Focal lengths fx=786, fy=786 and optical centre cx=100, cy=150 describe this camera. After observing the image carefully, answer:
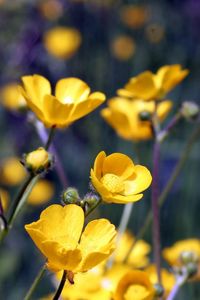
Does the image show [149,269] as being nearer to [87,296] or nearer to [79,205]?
[87,296]

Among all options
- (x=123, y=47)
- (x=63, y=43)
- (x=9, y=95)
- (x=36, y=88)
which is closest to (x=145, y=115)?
(x=36, y=88)

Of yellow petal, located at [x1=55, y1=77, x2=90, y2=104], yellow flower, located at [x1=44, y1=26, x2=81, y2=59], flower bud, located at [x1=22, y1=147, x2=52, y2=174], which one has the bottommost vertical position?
yellow flower, located at [x1=44, y1=26, x2=81, y2=59]

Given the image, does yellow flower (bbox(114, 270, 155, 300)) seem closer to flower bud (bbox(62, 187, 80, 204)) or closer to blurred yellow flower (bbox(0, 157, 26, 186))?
flower bud (bbox(62, 187, 80, 204))

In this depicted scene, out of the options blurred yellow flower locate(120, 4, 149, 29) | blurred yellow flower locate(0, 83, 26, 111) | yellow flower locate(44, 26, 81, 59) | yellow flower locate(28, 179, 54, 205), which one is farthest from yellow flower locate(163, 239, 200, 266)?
blurred yellow flower locate(120, 4, 149, 29)

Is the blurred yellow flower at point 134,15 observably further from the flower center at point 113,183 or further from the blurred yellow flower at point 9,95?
the flower center at point 113,183

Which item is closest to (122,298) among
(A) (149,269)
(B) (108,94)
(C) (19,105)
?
(A) (149,269)
